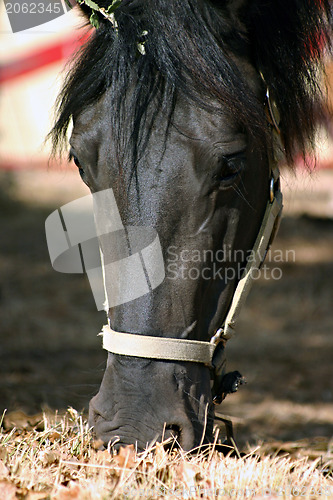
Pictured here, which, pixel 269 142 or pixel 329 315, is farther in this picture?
pixel 329 315

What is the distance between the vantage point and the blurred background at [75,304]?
365cm

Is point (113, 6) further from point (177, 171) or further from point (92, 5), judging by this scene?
point (177, 171)

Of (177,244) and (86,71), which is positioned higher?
(86,71)

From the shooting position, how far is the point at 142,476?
1.69 m

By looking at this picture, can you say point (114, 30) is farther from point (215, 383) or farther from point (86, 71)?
point (215, 383)

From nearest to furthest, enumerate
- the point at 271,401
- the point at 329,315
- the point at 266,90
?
the point at 266,90 → the point at 271,401 → the point at 329,315

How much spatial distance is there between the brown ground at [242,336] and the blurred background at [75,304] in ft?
0.04

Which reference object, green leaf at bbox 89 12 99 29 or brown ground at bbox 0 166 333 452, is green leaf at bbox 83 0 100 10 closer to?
green leaf at bbox 89 12 99 29

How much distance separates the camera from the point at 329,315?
554 cm

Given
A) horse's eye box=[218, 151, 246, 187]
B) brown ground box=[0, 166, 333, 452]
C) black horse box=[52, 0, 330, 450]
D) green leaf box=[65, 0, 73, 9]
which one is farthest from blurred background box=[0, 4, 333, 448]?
horse's eye box=[218, 151, 246, 187]

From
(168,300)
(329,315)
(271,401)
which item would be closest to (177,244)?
(168,300)

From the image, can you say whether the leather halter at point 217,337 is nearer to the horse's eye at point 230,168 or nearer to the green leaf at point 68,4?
the horse's eye at point 230,168

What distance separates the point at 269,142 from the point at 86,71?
70 cm

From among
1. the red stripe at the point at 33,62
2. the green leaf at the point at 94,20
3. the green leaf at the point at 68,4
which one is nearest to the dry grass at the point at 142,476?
the green leaf at the point at 94,20
